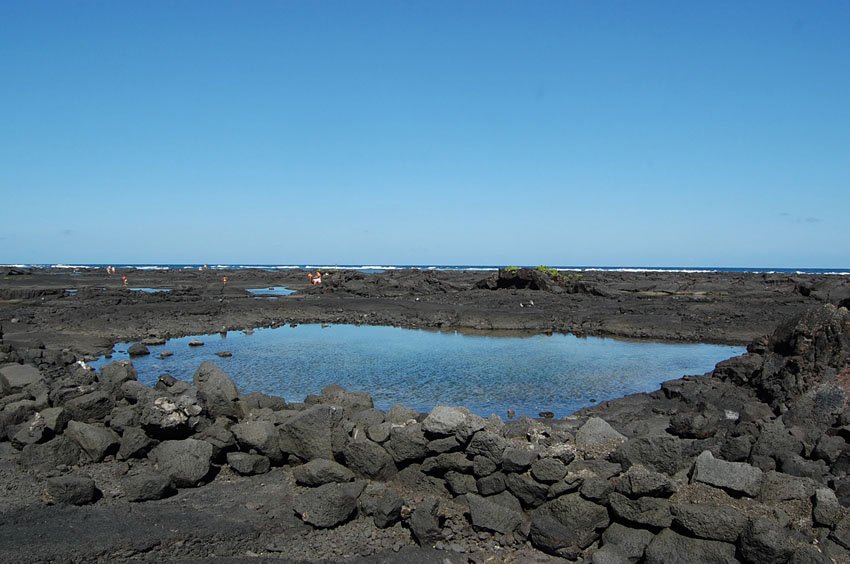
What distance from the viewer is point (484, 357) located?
24141 mm

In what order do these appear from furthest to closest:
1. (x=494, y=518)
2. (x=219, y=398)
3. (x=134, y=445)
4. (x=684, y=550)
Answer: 1. (x=219, y=398)
2. (x=134, y=445)
3. (x=494, y=518)
4. (x=684, y=550)

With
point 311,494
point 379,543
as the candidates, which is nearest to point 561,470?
point 379,543

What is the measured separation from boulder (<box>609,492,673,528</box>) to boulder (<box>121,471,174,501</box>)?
6.22m

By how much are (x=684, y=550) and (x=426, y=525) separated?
10.0ft

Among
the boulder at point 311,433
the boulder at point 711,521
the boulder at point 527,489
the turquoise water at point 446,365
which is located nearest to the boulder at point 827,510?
the boulder at point 711,521

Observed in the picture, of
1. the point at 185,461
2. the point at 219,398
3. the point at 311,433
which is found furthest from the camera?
the point at 219,398

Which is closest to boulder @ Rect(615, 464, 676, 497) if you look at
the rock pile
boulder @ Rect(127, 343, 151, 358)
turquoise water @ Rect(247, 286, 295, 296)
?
the rock pile

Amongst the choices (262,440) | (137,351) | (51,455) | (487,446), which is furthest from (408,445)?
(137,351)

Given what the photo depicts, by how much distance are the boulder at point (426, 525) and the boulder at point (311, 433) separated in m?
2.22

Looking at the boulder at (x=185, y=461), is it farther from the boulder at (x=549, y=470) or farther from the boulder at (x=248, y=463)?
the boulder at (x=549, y=470)

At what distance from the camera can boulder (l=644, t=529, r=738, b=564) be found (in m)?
6.89

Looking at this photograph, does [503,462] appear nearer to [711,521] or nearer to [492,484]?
[492,484]

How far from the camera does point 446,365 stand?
2214 centimetres

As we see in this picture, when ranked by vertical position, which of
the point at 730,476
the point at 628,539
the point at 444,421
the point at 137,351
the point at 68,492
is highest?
the point at 444,421
